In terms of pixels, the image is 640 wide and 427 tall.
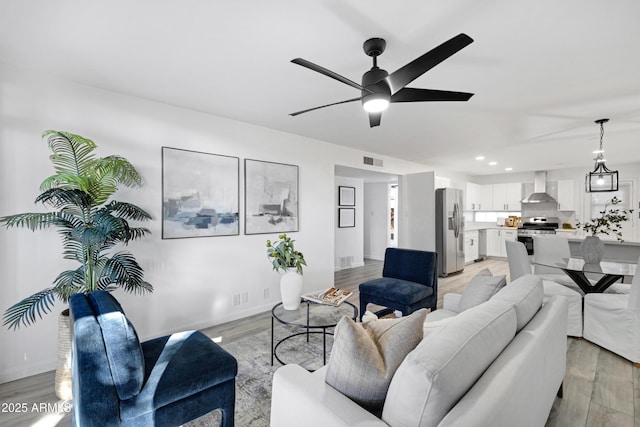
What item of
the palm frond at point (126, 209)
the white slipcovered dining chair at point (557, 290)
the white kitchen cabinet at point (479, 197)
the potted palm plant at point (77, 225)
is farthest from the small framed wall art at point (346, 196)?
the potted palm plant at point (77, 225)

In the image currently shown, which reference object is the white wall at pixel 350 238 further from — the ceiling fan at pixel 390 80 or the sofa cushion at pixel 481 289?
the ceiling fan at pixel 390 80

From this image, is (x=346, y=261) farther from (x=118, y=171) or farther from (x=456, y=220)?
(x=118, y=171)

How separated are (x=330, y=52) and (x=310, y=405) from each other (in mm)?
2116

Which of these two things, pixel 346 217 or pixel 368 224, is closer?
pixel 346 217

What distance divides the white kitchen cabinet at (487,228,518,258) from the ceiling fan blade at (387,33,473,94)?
761cm

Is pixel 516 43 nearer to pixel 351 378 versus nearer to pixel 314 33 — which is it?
pixel 314 33

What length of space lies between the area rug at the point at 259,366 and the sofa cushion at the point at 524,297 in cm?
155

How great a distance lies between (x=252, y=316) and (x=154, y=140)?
2293 mm

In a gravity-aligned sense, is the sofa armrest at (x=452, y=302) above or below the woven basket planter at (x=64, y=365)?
above

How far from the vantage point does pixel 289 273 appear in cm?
252

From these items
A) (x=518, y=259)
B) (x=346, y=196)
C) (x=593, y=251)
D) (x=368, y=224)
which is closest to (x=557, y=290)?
(x=518, y=259)

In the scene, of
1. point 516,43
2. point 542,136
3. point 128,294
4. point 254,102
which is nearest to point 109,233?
point 128,294

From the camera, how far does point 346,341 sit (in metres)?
1.09

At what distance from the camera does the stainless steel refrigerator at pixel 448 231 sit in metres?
6.05
